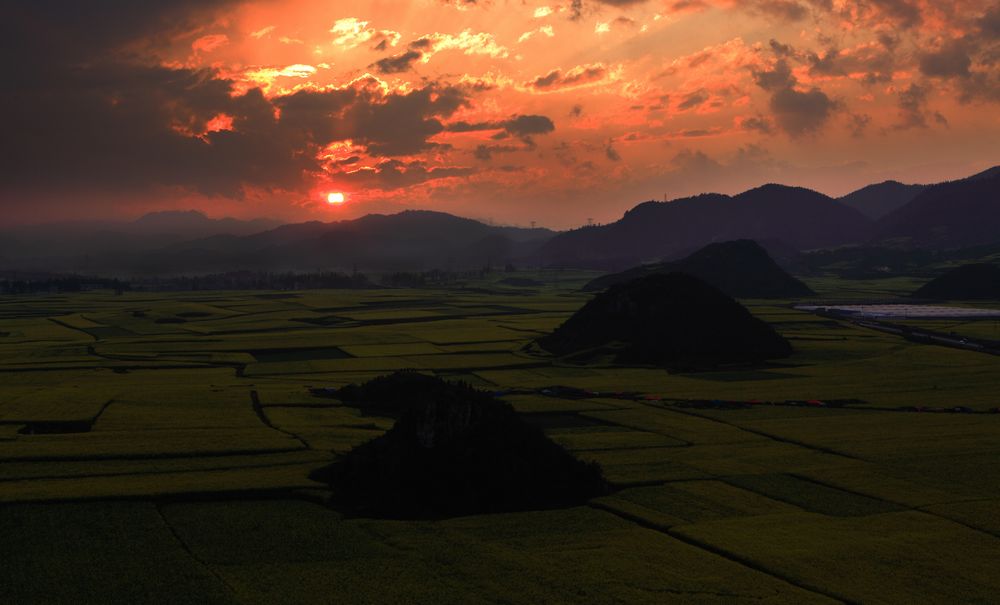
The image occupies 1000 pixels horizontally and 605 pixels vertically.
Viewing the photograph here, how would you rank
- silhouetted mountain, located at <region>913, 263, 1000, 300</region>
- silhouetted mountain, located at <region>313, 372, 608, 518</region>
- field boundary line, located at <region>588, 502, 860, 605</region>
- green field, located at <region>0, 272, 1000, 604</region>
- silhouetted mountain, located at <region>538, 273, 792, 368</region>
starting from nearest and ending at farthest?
1. field boundary line, located at <region>588, 502, 860, 605</region>
2. green field, located at <region>0, 272, 1000, 604</region>
3. silhouetted mountain, located at <region>313, 372, 608, 518</region>
4. silhouetted mountain, located at <region>538, 273, 792, 368</region>
5. silhouetted mountain, located at <region>913, 263, 1000, 300</region>

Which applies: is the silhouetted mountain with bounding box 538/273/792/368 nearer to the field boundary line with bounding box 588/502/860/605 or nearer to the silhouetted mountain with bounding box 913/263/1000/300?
the field boundary line with bounding box 588/502/860/605

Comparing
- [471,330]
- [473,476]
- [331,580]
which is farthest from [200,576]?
[471,330]

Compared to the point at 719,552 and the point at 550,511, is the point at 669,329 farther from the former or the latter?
the point at 719,552

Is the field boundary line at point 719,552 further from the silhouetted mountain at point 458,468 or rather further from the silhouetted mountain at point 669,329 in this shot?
the silhouetted mountain at point 669,329

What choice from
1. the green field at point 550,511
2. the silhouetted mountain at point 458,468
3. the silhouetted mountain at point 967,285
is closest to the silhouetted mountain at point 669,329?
the green field at point 550,511

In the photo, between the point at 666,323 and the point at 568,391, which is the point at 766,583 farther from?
the point at 666,323

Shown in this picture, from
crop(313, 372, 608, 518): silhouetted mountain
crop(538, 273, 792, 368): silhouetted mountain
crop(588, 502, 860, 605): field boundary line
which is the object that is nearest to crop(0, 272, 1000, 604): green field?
crop(588, 502, 860, 605): field boundary line
